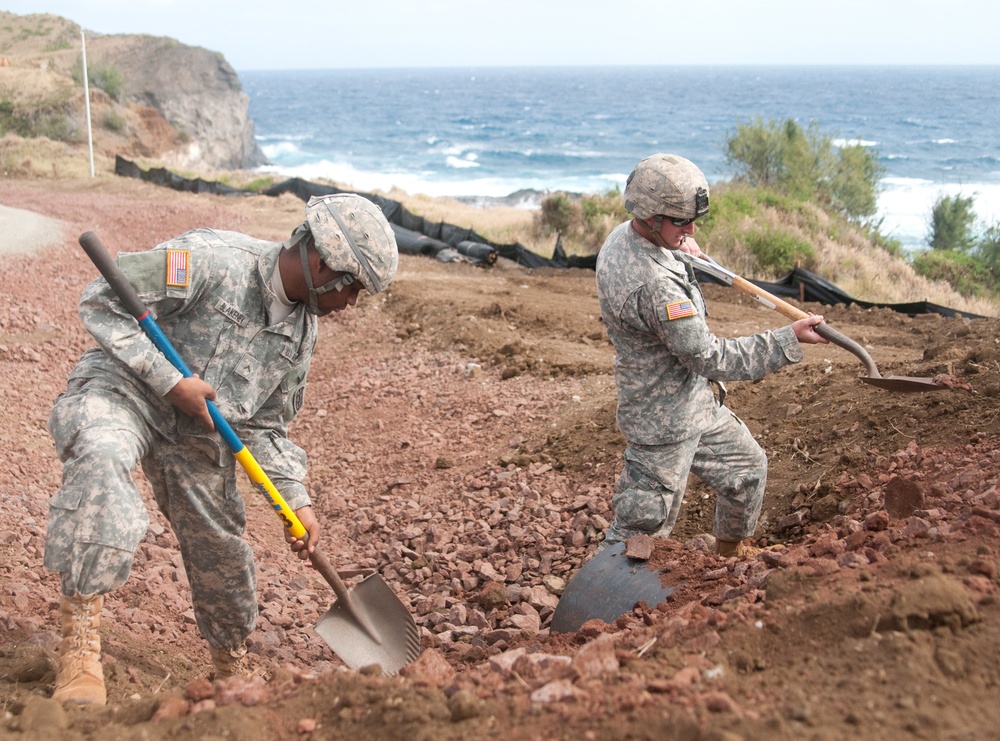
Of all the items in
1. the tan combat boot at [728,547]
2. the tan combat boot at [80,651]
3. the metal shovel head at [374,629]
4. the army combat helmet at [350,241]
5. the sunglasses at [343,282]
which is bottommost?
the metal shovel head at [374,629]

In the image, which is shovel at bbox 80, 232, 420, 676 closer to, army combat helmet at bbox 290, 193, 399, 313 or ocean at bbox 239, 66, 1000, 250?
army combat helmet at bbox 290, 193, 399, 313

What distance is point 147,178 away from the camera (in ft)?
64.2

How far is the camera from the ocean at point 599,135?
49.3m

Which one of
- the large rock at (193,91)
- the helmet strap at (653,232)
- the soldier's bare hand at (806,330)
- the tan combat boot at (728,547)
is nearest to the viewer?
the helmet strap at (653,232)

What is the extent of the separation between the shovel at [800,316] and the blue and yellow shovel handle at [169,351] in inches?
73.4

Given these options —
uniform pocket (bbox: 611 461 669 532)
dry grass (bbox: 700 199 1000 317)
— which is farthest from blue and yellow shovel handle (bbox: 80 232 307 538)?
dry grass (bbox: 700 199 1000 317)

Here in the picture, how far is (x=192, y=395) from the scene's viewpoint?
111 inches

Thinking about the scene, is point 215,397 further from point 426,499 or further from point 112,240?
point 112,240

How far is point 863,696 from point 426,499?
3854mm

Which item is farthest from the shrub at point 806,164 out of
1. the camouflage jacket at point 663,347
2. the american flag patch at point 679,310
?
the american flag patch at point 679,310

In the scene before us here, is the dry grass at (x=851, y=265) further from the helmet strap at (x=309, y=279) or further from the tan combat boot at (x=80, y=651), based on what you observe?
the tan combat boot at (x=80, y=651)

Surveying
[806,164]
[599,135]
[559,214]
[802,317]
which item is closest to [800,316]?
[802,317]

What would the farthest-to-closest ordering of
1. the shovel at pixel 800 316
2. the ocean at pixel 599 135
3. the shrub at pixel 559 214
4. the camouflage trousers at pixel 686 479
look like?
the ocean at pixel 599 135
the shrub at pixel 559 214
the shovel at pixel 800 316
the camouflage trousers at pixel 686 479

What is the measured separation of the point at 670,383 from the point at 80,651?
7.21 feet
